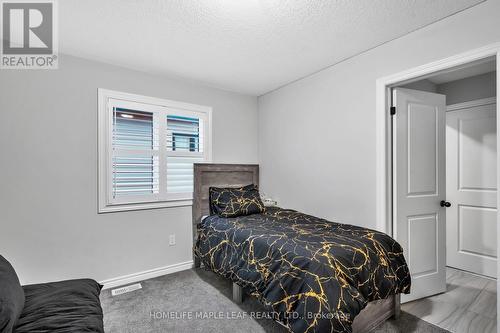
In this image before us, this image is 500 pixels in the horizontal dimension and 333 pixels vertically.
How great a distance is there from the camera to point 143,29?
2.16 meters

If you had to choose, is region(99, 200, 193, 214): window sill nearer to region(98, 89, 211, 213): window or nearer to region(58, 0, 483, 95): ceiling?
region(98, 89, 211, 213): window

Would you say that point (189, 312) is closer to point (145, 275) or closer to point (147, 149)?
point (145, 275)

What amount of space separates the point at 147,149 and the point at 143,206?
2.28ft

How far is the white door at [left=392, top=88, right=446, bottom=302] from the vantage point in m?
2.43

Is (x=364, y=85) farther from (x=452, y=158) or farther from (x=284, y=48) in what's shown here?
(x=452, y=158)

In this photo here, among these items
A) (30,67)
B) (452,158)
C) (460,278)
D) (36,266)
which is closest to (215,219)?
(36,266)

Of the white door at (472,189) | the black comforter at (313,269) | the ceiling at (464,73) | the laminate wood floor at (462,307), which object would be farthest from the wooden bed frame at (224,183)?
the ceiling at (464,73)

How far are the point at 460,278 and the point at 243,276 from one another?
8.95 ft

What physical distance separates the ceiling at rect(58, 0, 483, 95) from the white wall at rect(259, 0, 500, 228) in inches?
5.0

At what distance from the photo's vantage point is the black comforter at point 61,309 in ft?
4.23

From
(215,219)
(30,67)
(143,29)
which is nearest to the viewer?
(143,29)

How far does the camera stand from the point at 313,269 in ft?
5.43

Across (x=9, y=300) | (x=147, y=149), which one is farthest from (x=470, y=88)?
(x=9, y=300)

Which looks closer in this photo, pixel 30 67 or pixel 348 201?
pixel 30 67
